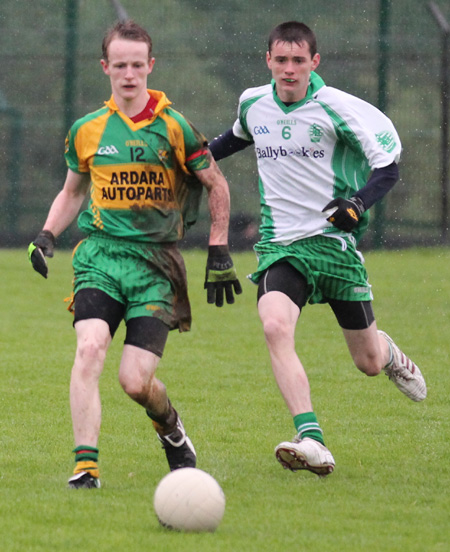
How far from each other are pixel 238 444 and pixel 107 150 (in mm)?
1971

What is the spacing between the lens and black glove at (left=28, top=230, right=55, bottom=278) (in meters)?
5.68

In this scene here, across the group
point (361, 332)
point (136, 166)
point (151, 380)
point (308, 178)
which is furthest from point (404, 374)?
point (136, 166)

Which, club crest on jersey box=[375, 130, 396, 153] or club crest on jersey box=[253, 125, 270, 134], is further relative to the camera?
club crest on jersey box=[253, 125, 270, 134]

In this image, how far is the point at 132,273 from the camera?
18.3ft

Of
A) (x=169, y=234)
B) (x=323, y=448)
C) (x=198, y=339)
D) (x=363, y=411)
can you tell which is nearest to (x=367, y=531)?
(x=323, y=448)

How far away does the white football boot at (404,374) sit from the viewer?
707 cm

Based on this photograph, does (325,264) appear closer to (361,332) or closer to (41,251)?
(361,332)

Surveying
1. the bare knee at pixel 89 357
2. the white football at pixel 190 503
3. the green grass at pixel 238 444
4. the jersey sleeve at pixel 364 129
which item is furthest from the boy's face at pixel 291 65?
the white football at pixel 190 503

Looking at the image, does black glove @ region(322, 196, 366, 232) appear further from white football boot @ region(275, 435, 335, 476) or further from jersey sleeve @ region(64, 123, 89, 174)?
jersey sleeve @ region(64, 123, 89, 174)

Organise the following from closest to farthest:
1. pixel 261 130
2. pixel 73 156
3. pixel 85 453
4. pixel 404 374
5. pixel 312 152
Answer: pixel 85 453, pixel 73 156, pixel 312 152, pixel 261 130, pixel 404 374

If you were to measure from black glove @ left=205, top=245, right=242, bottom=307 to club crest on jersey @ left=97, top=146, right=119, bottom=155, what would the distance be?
0.65m

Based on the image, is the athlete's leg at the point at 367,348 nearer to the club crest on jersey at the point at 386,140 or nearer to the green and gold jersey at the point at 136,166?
the club crest on jersey at the point at 386,140

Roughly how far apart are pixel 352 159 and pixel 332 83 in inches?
480

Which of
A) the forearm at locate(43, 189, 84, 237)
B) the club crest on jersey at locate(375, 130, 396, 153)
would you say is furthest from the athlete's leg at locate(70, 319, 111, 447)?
the club crest on jersey at locate(375, 130, 396, 153)
